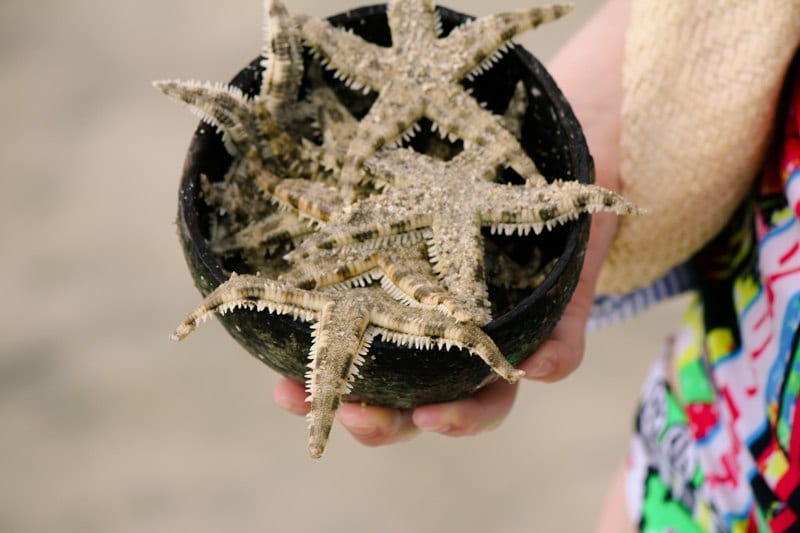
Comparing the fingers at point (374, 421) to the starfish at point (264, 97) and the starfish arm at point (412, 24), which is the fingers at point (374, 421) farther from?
the starfish arm at point (412, 24)

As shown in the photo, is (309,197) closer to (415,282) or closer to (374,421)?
(415,282)

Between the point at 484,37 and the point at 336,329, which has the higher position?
the point at 484,37

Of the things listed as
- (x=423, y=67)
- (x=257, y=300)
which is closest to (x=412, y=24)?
(x=423, y=67)

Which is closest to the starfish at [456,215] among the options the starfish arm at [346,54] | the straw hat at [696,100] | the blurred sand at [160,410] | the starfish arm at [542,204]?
the starfish arm at [542,204]

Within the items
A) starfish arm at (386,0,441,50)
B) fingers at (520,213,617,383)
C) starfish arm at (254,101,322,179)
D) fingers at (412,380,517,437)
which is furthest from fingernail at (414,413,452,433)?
starfish arm at (386,0,441,50)

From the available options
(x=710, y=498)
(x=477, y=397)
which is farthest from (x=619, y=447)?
(x=477, y=397)

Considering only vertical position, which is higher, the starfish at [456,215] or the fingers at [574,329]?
the starfish at [456,215]

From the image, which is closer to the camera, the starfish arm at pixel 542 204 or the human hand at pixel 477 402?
the starfish arm at pixel 542 204

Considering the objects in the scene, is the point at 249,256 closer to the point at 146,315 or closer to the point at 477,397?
the point at 477,397
